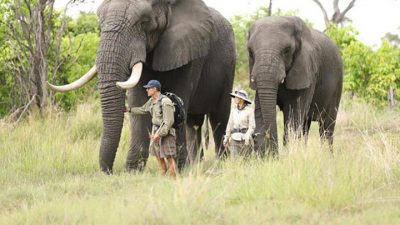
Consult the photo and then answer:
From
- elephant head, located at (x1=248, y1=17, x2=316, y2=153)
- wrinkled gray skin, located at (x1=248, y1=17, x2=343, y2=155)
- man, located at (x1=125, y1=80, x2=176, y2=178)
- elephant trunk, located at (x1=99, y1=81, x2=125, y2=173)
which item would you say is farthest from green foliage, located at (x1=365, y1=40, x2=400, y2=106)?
elephant trunk, located at (x1=99, y1=81, x2=125, y2=173)

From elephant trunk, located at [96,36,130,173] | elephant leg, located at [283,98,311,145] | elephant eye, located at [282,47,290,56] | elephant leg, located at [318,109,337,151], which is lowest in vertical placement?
elephant leg, located at [318,109,337,151]

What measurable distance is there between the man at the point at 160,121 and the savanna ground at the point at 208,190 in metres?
0.35

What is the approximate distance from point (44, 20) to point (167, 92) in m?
5.93

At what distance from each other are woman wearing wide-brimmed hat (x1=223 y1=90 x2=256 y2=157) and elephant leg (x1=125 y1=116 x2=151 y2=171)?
4.46 ft

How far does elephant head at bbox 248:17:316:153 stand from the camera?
11.4 meters

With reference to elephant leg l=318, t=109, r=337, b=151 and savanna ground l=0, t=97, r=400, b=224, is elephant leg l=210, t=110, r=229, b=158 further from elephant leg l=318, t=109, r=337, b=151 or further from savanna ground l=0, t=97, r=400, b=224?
savanna ground l=0, t=97, r=400, b=224

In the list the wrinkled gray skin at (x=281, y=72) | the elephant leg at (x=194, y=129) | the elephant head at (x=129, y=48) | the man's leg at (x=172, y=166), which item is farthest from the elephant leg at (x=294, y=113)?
the man's leg at (x=172, y=166)

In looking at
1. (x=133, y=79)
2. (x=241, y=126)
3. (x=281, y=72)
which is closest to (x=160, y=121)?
(x=133, y=79)

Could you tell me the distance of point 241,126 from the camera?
11266 mm

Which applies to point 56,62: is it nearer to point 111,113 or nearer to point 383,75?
point 111,113

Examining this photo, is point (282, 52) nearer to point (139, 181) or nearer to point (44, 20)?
point (139, 181)

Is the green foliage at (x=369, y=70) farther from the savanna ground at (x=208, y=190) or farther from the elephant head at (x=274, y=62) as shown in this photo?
the savanna ground at (x=208, y=190)

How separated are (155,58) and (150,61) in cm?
16

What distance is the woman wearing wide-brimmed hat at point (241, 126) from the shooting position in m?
11.2
